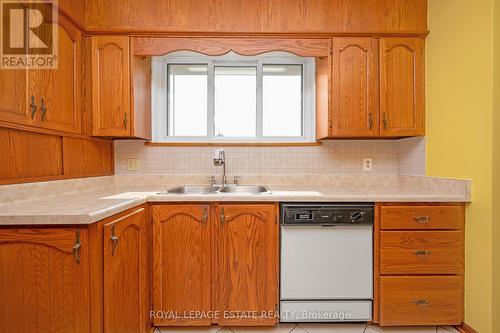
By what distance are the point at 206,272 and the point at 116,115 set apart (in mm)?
1243

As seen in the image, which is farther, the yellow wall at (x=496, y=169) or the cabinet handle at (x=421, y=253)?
the cabinet handle at (x=421, y=253)

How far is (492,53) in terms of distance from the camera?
1.58m

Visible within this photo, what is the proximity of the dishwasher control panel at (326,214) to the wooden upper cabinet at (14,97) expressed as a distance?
148 centimetres

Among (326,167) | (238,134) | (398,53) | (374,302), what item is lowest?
(374,302)

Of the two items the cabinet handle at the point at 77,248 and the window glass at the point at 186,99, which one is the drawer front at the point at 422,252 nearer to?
the cabinet handle at the point at 77,248

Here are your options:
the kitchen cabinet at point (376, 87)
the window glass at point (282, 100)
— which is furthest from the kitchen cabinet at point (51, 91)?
the kitchen cabinet at point (376, 87)

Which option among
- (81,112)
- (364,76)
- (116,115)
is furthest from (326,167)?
(81,112)

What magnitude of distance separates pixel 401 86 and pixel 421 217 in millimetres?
935

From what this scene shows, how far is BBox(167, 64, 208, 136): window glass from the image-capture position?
255cm

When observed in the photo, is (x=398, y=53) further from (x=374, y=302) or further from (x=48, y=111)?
(x=48, y=111)

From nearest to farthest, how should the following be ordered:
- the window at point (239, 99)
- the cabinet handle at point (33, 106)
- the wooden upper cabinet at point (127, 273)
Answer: the wooden upper cabinet at point (127, 273) < the cabinet handle at point (33, 106) < the window at point (239, 99)

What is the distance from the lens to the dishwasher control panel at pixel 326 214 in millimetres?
1767

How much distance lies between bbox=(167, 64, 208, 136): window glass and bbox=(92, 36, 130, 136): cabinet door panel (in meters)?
0.54

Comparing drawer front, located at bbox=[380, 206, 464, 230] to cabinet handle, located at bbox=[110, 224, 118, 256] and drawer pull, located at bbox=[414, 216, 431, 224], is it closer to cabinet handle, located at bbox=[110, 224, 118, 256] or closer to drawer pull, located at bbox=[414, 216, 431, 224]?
drawer pull, located at bbox=[414, 216, 431, 224]
